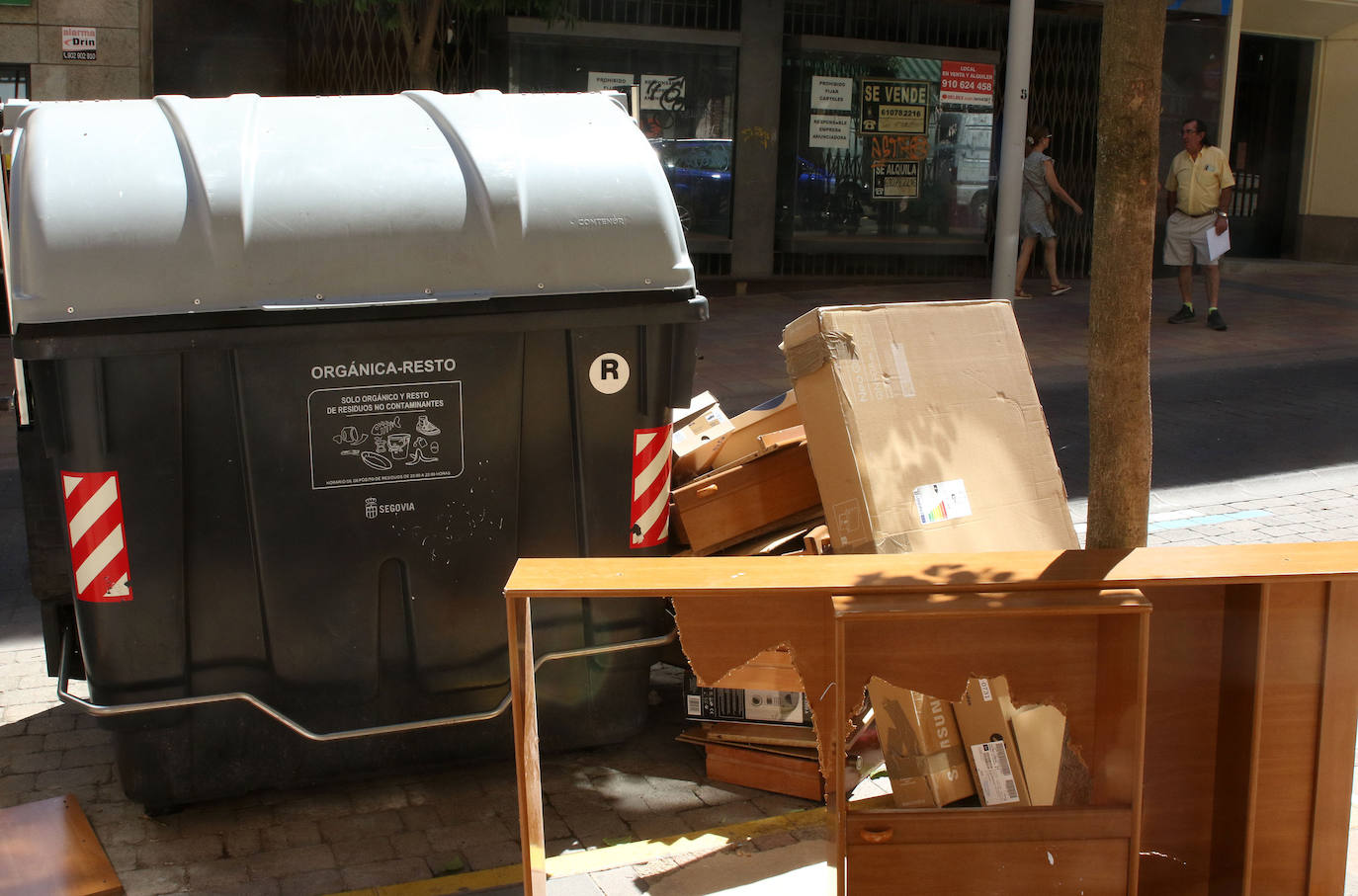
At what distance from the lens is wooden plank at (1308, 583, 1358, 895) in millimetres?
3350

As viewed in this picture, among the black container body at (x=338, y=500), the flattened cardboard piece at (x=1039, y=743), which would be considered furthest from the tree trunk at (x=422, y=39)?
the flattened cardboard piece at (x=1039, y=743)

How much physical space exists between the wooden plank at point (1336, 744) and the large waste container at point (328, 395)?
2.05 meters

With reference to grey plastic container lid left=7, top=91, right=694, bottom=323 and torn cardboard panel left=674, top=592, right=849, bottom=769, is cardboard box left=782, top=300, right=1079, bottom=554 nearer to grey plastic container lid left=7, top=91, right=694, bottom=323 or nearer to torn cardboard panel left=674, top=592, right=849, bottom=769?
grey plastic container lid left=7, top=91, right=694, bottom=323

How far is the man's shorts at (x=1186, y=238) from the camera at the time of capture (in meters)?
12.7

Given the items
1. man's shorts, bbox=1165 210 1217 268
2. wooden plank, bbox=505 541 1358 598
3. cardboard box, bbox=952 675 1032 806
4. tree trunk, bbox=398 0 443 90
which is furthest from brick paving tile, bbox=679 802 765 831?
man's shorts, bbox=1165 210 1217 268

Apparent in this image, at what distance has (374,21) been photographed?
12.3 metres

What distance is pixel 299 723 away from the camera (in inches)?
164

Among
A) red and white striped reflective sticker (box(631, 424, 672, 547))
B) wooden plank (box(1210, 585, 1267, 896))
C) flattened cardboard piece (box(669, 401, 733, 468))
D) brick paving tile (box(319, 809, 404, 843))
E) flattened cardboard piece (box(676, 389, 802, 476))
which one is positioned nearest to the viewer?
wooden plank (box(1210, 585, 1267, 896))

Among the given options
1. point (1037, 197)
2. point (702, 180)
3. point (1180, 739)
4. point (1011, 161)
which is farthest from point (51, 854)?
point (1037, 197)

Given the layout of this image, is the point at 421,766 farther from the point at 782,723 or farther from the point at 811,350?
the point at 811,350

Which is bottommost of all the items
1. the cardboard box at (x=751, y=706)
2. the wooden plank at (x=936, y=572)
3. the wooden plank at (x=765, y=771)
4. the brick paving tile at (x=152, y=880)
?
the brick paving tile at (x=152, y=880)

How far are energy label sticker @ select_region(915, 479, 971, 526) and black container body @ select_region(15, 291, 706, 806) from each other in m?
0.90

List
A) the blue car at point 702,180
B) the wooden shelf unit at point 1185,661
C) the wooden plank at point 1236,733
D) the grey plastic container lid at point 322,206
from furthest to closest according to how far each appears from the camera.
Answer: the blue car at point 702,180
the grey plastic container lid at point 322,206
the wooden plank at point 1236,733
the wooden shelf unit at point 1185,661

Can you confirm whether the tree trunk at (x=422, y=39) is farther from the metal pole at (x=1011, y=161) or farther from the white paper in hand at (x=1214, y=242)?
the white paper in hand at (x=1214, y=242)
